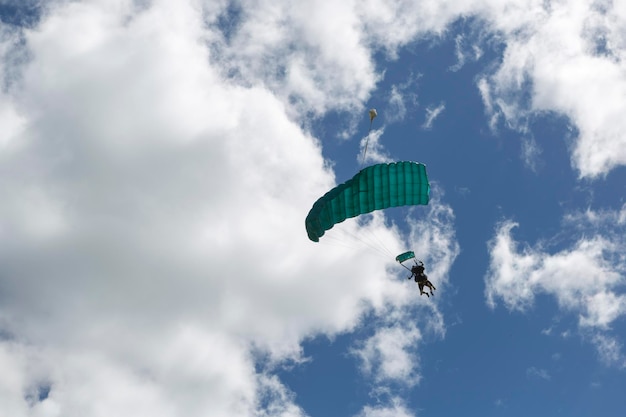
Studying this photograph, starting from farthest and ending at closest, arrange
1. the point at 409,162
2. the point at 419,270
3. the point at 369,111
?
the point at 419,270 < the point at 409,162 < the point at 369,111

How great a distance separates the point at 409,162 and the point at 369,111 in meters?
4.63

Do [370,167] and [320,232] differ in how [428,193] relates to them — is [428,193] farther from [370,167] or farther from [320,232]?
[320,232]

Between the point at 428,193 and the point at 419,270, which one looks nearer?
the point at 428,193

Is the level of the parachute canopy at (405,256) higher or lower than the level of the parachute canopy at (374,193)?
lower

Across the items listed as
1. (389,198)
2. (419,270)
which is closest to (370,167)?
(389,198)

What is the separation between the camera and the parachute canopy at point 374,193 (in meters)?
41.1

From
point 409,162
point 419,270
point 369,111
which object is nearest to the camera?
point 369,111

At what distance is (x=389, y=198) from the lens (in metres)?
41.4

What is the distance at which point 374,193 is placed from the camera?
41312 mm

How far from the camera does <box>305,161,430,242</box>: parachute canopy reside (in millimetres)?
41062

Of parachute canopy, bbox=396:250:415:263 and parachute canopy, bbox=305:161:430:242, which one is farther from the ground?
parachute canopy, bbox=305:161:430:242

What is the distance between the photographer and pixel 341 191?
136ft

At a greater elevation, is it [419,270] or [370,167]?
[370,167]

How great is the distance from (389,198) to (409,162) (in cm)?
240
